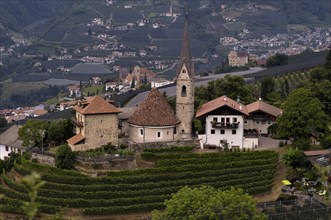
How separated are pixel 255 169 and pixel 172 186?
6.02 metres

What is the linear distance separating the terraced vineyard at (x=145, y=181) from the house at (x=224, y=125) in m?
2.11

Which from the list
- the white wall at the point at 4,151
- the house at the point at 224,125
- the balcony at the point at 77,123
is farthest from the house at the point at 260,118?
the white wall at the point at 4,151

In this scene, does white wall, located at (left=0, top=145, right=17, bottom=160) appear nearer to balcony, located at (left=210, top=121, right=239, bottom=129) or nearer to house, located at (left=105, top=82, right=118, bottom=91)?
balcony, located at (left=210, top=121, right=239, bottom=129)

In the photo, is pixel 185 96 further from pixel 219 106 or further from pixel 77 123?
pixel 77 123

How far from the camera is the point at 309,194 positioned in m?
40.5

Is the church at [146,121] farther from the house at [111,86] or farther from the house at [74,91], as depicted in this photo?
the house at [74,91]

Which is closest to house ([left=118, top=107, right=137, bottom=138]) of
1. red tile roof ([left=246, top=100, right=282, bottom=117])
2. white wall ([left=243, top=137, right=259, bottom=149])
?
white wall ([left=243, top=137, right=259, bottom=149])

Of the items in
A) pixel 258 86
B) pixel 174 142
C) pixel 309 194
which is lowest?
pixel 309 194

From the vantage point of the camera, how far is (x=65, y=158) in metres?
44.5

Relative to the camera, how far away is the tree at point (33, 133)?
4962cm

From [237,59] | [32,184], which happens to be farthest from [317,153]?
[237,59]

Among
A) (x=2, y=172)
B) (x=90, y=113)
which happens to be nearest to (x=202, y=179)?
(x=90, y=113)

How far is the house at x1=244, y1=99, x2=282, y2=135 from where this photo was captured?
5231cm

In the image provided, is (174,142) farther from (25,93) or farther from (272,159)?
(25,93)
